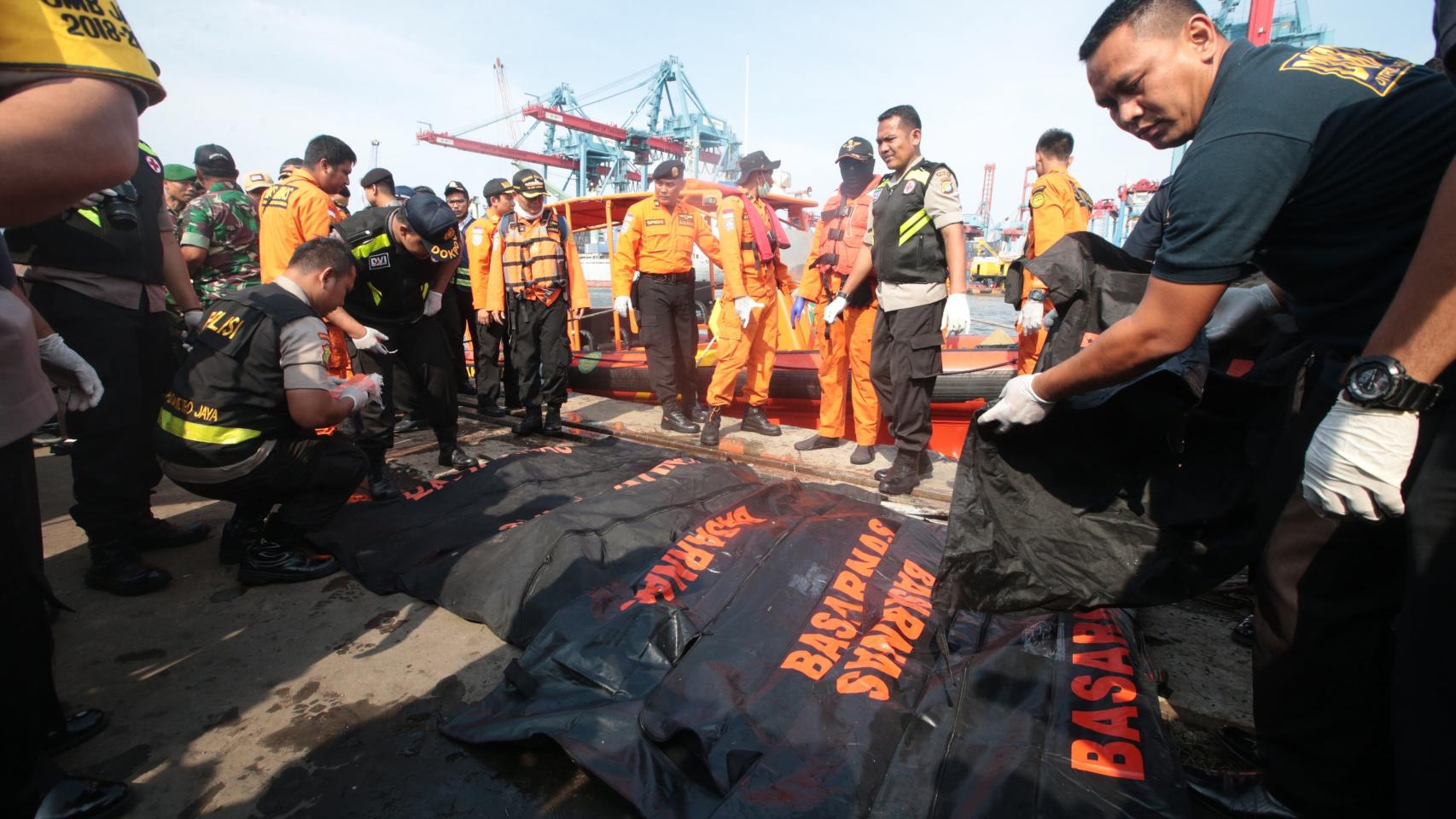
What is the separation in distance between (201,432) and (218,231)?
2.85 meters

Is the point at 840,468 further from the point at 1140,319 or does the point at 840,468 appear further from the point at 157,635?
the point at 157,635

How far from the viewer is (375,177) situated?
5004 millimetres

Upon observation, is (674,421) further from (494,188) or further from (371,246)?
(494,188)

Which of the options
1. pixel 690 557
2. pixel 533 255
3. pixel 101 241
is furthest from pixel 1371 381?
pixel 533 255

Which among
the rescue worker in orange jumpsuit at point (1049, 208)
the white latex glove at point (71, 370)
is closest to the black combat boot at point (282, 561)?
the white latex glove at point (71, 370)

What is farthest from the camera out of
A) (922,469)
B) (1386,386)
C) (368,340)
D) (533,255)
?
(533,255)

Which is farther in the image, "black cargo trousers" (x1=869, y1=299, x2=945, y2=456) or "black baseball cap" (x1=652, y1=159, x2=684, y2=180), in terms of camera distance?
"black baseball cap" (x1=652, y1=159, x2=684, y2=180)

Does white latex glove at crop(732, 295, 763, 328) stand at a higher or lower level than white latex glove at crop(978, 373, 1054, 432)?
higher

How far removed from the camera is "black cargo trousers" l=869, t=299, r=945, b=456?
11.0 ft

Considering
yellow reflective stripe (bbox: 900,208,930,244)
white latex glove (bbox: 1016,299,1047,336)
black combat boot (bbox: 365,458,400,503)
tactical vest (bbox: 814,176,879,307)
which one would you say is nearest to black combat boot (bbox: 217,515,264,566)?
black combat boot (bbox: 365,458,400,503)

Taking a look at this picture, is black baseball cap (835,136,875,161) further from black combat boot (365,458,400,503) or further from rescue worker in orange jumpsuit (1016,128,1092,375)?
black combat boot (365,458,400,503)

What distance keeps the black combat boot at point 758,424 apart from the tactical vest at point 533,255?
5.49 ft

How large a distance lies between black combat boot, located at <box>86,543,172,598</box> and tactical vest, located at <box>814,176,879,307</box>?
4.06m

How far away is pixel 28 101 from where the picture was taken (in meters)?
0.79
